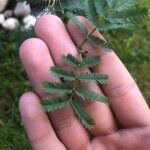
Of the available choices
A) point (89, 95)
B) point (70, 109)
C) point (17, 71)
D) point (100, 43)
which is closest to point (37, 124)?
point (70, 109)

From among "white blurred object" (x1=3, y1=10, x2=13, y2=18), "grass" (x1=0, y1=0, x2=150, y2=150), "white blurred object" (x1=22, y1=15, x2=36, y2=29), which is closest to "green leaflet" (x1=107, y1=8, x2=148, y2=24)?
"grass" (x1=0, y1=0, x2=150, y2=150)

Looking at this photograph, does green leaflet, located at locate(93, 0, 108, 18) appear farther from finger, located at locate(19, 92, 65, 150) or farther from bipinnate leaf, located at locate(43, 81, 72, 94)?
finger, located at locate(19, 92, 65, 150)

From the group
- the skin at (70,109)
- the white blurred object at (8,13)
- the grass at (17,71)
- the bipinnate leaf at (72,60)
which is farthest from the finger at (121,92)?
the white blurred object at (8,13)

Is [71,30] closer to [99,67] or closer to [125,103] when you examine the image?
[99,67]

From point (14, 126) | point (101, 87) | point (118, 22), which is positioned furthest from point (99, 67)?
point (14, 126)

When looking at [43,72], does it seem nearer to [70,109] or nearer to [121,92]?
[70,109]

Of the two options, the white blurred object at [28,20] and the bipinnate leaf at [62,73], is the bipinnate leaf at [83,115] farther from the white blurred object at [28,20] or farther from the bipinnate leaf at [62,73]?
the white blurred object at [28,20]
